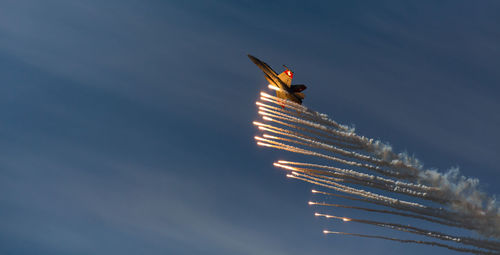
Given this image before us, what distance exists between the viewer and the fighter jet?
105688mm

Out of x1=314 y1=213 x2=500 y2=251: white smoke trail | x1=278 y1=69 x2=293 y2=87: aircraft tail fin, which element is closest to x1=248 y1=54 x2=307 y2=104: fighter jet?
x1=278 y1=69 x2=293 y2=87: aircraft tail fin

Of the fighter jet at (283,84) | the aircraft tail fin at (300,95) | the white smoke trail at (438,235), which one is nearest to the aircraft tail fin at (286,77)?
the fighter jet at (283,84)

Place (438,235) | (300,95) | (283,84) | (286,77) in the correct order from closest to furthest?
(438,235), (300,95), (283,84), (286,77)

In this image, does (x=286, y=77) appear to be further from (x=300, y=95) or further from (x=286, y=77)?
(x=300, y=95)

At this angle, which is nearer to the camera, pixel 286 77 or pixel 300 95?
pixel 300 95

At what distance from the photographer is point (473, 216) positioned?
278ft

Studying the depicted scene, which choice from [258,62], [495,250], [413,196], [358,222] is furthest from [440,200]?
[258,62]

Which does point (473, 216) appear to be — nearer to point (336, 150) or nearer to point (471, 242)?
point (471, 242)

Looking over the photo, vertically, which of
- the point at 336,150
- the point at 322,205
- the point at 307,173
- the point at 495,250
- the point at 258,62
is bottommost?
the point at 495,250

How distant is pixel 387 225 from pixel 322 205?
11.3m

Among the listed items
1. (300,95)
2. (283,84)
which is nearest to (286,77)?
(283,84)

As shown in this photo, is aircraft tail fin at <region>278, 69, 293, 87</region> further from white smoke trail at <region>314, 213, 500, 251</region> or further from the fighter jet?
white smoke trail at <region>314, 213, 500, 251</region>

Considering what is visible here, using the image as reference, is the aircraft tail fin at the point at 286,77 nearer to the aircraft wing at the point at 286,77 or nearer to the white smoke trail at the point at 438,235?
the aircraft wing at the point at 286,77

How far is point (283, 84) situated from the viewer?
109938 mm
